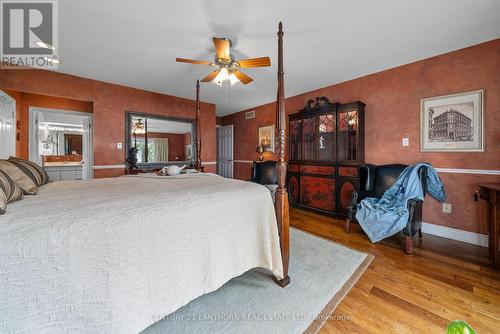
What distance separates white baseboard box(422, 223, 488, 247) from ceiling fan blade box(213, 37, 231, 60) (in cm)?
349

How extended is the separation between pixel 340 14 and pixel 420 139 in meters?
2.10

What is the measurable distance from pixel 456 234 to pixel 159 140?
5.17 m

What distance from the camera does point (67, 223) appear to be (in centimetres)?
89

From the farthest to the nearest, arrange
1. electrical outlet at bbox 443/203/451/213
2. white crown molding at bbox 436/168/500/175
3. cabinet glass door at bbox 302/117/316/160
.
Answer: cabinet glass door at bbox 302/117/316/160
electrical outlet at bbox 443/203/451/213
white crown molding at bbox 436/168/500/175

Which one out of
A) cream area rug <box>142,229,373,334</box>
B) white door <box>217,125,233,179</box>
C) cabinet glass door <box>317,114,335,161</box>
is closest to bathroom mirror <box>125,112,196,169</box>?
white door <box>217,125,233,179</box>

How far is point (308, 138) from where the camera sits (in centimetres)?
387

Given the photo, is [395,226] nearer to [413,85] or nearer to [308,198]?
[308,198]

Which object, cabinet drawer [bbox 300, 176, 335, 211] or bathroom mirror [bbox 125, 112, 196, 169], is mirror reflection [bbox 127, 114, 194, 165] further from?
cabinet drawer [bbox 300, 176, 335, 211]

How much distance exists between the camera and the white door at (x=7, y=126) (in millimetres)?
2836

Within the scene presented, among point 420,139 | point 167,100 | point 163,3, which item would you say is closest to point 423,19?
point 420,139

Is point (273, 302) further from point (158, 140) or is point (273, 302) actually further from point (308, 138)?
point (158, 140)

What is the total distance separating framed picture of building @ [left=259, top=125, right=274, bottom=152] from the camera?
16.8ft

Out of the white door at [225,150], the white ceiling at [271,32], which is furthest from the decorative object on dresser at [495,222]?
the white door at [225,150]

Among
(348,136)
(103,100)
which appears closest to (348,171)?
(348,136)
